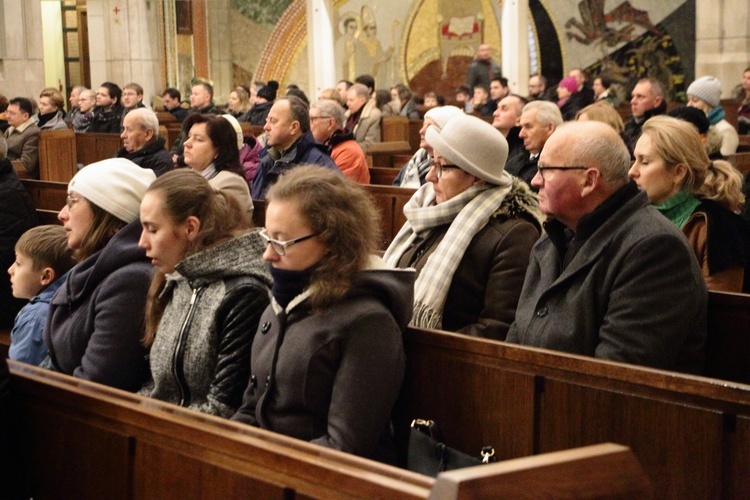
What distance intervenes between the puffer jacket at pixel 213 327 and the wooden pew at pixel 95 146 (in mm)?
7963

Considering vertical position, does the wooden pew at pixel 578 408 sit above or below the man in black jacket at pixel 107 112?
below

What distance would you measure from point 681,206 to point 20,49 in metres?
11.8

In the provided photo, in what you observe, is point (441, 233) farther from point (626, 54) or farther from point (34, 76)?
point (626, 54)

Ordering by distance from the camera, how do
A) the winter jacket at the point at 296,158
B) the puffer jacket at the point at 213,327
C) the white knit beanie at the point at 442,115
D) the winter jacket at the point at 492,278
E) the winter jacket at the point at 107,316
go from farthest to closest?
the winter jacket at the point at 296,158 < the white knit beanie at the point at 442,115 < the winter jacket at the point at 492,278 < the winter jacket at the point at 107,316 < the puffer jacket at the point at 213,327

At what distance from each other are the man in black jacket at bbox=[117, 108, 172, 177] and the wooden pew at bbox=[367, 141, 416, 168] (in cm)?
254

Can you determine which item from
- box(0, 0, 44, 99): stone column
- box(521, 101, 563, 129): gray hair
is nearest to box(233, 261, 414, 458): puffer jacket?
box(521, 101, 563, 129): gray hair

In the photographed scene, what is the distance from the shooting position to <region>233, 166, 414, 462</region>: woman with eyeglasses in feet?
8.58

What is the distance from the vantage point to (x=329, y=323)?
265 centimetres

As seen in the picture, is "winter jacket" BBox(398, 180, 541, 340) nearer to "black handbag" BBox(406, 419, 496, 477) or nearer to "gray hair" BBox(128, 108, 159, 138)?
"black handbag" BBox(406, 419, 496, 477)

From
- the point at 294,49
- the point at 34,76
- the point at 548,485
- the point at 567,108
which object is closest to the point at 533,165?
the point at 548,485

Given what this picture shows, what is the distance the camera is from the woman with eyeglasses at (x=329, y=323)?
103 inches

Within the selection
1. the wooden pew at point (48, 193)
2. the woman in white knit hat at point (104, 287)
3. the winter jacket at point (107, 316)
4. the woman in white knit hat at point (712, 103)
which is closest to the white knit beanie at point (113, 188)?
the woman in white knit hat at point (104, 287)

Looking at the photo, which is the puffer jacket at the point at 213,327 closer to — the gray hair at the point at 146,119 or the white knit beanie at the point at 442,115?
the white knit beanie at the point at 442,115

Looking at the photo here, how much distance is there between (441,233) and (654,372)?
1196 mm
